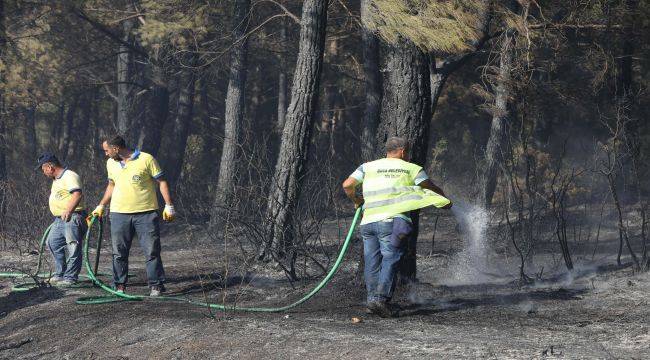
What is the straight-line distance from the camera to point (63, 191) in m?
10.2

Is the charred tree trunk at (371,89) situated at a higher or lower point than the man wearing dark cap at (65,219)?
higher

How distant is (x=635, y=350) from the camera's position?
633 centimetres

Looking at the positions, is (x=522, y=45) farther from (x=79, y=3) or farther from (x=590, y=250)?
(x=79, y=3)

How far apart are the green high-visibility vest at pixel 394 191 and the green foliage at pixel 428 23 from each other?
1.63m

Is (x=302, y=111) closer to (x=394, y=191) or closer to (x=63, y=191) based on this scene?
(x=63, y=191)

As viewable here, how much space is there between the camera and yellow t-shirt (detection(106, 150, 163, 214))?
9.39m

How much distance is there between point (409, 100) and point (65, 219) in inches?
162

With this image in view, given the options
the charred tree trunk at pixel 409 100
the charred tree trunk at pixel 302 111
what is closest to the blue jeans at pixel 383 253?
the charred tree trunk at pixel 409 100

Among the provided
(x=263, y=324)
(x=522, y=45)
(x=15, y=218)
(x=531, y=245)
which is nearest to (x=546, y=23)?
(x=522, y=45)

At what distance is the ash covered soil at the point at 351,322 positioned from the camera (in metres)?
6.60

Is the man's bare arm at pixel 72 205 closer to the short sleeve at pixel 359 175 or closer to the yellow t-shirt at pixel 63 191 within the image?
the yellow t-shirt at pixel 63 191

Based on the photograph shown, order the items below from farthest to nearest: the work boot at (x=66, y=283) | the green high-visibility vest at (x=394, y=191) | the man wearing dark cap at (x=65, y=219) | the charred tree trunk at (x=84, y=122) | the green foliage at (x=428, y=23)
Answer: the charred tree trunk at (x=84, y=122), the work boot at (x=66, y=283), the man wearing dark cap at (x=65, y=219), the green foliage at (x=428, y=23), the green high-visibility vest at (x=394, y=191)

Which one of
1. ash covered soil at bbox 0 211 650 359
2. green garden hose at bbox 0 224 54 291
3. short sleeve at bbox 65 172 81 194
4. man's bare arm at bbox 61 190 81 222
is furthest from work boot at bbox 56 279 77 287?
short sleeve at bbox 65 172 81 194

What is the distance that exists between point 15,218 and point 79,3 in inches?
297
